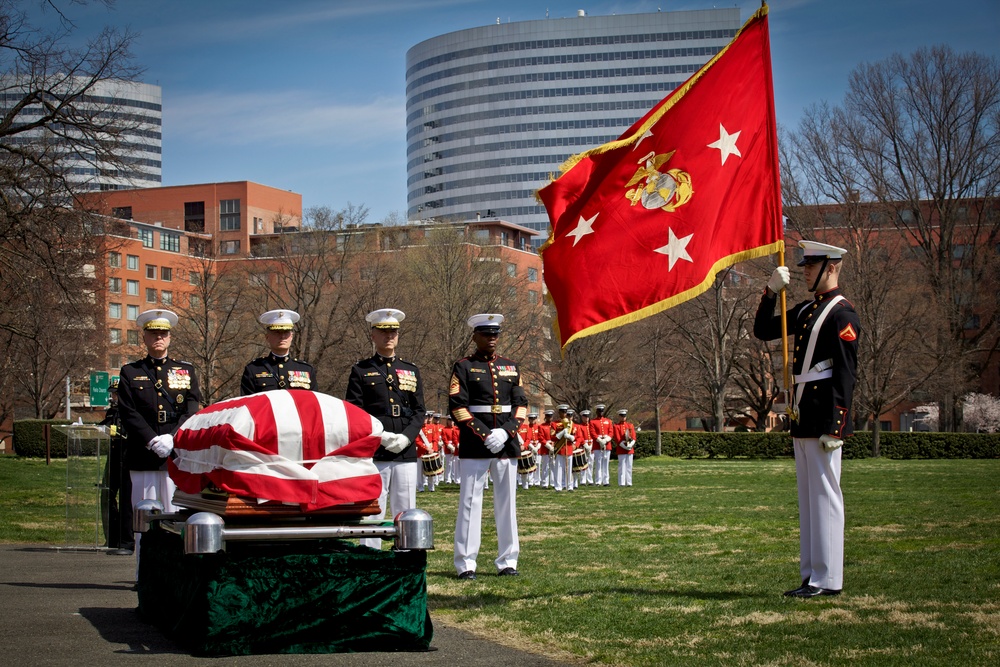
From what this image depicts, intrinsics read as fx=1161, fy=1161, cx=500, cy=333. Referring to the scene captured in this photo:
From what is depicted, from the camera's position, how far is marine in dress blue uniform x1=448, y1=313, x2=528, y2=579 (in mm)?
10141

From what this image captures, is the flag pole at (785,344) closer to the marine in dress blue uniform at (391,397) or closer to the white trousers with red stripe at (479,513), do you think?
the white trousers with red stripe at (479,513)

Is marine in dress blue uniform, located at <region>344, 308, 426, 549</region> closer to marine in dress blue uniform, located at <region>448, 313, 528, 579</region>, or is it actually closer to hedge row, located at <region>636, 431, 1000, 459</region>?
marine in dress blue uniform, located at <region>448, 313, 528, 579</region>

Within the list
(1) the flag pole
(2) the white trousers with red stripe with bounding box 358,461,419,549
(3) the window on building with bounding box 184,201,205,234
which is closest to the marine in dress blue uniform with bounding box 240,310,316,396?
(2) the white trousers with red stripe with bounding box 358,461,419,549

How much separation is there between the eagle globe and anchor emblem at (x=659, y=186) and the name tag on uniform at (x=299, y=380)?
334 centimetres

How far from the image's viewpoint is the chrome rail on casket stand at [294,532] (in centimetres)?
642

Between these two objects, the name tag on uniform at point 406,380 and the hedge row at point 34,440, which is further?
the hedge row at point 34,440

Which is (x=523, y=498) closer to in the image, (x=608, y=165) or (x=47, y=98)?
(x=47, y=98)

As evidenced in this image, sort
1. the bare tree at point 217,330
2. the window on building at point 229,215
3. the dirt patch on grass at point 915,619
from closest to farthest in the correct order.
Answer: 1. the dirt patch on grass at point 915,619
2. the bare tree at point 217,330
3. the window on building at point 229,215

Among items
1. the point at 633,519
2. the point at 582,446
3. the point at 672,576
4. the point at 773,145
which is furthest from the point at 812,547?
the point at 582,446

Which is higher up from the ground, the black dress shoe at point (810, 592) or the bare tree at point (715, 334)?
the bare tree at point (715, 334)

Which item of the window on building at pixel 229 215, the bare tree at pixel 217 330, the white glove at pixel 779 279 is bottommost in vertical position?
the white glove at pixel 779 279

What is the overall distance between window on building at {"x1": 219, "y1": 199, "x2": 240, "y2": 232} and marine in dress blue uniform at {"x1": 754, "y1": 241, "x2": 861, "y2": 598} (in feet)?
372

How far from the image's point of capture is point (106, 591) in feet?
31.6

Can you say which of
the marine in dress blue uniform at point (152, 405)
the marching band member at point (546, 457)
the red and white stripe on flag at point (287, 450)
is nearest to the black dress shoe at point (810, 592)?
the red and white stripe on flag at point (287, 450)
